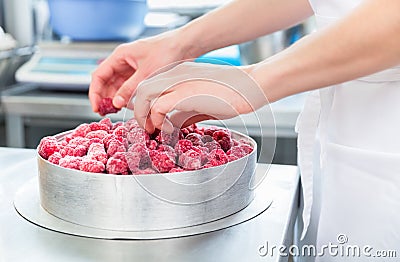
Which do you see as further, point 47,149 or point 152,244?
point 47,149

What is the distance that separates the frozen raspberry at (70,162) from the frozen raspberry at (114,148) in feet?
0.16

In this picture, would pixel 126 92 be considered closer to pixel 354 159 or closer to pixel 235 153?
pixel 235 153

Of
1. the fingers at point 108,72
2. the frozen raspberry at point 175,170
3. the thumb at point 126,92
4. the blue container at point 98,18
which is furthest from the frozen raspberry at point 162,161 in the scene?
the blue container at point 98,18

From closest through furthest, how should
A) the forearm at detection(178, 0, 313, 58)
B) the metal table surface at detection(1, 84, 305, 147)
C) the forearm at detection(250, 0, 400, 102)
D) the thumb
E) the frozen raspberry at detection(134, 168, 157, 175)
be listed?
the forearm at detection(250, 0, 400, 102) → the frozen raspberry at detection(134, 168, 157, 175) → the thumb → the forearm at detection(178, 0, 313, 58) → the metal table surface at detection(1, 84, 305, 147)

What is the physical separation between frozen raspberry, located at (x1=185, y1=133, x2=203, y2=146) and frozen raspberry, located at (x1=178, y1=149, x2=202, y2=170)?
0.19 ft

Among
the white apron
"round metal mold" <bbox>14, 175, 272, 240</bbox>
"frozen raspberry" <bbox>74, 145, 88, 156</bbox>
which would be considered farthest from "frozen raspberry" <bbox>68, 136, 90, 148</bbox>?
the white apron

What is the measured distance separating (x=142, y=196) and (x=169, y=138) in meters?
0.12

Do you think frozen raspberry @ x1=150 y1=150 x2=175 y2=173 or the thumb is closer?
frozen raspberry @ x1=150 y1=150 x2=175 y2=173

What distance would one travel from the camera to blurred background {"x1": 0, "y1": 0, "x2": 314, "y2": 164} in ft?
6.98

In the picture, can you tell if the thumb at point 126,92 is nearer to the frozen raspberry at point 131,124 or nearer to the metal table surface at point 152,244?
the frozen raspberry at point 131,124

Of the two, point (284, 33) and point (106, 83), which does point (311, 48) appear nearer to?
point (106, 83)

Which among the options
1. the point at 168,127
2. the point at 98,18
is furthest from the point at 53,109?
the point at 168,127

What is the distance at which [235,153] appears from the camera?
0.97 m

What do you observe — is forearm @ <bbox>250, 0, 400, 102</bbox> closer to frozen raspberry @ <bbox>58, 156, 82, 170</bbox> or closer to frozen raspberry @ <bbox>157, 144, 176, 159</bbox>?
frozen raspberry @ <bbox>157, 144, 176, 159</bbox>
